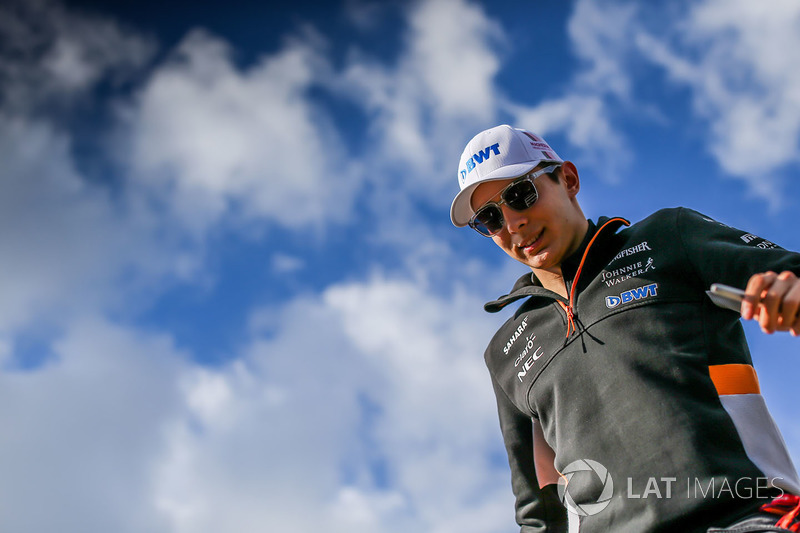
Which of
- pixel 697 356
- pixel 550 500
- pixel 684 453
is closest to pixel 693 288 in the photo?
pixel 697 356

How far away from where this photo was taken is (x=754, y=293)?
10.1 feet

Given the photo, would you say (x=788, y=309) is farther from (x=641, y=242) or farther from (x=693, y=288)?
(x=641, y=242)

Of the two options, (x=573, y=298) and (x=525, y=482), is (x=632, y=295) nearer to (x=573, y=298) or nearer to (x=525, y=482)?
(x=573, y=298)

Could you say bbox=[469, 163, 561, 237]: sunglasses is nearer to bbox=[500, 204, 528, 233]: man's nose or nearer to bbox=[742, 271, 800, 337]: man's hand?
bbox=[500, 204, 528, 233]: man's nose

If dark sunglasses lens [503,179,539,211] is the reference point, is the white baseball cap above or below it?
above

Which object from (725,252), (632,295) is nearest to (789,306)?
(725,252)

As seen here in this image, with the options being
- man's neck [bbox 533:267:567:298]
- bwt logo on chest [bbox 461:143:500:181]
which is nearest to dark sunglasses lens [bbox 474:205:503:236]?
bwt logo on chest [bbox 461:143:500:181]

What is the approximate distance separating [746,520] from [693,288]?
4.81ft

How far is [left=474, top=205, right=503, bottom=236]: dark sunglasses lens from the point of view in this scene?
5.45 metres

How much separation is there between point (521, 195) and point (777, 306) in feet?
8.23

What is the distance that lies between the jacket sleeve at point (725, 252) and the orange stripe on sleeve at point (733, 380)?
54cm

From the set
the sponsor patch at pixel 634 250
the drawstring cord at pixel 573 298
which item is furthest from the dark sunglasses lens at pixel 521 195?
the sponsor patch at pixel 634 250

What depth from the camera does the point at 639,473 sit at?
13.4 feet

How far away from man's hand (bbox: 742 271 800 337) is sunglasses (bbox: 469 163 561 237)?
2364 mm
